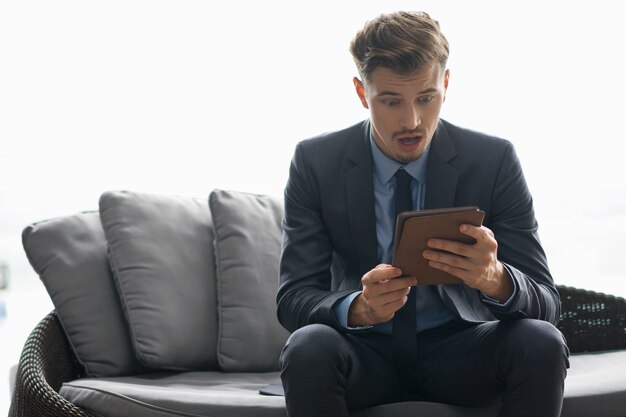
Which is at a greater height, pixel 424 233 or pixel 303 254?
pixel 424 233

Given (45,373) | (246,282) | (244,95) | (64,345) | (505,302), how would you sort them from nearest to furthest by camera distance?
(505,302)
(45,373)
(64,345)
(246,282)
(244,95)

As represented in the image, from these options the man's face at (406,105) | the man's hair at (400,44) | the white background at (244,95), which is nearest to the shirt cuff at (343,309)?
the man's face at (406,105)

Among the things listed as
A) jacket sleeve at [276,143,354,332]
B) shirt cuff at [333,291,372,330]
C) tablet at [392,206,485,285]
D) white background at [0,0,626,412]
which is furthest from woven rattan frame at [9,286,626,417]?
tablet at [392,206,485,285]

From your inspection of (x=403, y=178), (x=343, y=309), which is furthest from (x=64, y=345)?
(x=403, y=178)

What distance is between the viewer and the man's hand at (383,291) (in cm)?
174

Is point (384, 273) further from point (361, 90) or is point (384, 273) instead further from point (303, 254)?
point (361, 90)

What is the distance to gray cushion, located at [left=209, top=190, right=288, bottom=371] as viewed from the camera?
2.52m

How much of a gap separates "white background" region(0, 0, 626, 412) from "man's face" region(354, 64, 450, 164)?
1.44 metres

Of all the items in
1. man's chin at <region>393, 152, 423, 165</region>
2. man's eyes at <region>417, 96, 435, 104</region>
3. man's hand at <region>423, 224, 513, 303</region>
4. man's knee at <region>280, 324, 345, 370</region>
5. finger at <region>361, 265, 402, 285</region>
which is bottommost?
man's knee at <region>280, 324, 345, 370</region>

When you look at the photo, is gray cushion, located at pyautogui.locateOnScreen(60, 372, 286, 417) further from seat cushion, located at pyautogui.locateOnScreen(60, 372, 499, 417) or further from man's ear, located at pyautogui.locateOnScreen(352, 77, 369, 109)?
man's ear, located at pyautogui.locateOnScreen(352, 77, 369, 109)

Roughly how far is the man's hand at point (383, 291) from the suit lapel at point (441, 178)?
1.02 feet

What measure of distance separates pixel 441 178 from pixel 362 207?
0.19 metres

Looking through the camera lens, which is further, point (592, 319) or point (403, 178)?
point (592, 319)

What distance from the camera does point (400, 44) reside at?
1.92m
